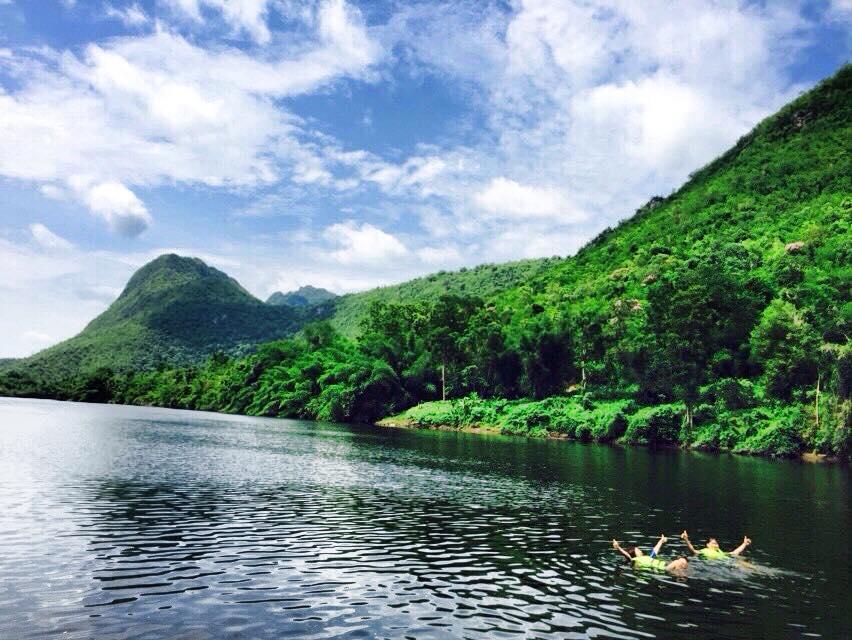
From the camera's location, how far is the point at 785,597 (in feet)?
81.3

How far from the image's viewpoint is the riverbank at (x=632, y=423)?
9100 cm

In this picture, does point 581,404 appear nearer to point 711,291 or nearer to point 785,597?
point 711,291

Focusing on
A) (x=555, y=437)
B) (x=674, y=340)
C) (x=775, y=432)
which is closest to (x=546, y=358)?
(x=555, y=437)

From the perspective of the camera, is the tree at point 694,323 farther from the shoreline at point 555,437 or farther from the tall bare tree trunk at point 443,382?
the tall bare tree trunk at point 443,382

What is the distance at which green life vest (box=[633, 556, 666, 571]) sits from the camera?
2825 cm

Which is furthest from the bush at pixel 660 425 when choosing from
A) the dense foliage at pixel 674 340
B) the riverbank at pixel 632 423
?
the dense foliage at pixel 674 340

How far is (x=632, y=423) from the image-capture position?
10556 cm

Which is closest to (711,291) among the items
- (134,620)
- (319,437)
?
(319,437)

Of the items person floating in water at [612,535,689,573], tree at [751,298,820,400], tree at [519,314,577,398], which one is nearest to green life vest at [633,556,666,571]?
person floating in water at [612,535,689,573]

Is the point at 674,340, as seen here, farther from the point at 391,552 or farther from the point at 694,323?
the point at 391,552

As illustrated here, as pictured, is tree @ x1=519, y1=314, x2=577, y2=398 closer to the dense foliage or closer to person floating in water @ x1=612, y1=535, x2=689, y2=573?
the dense foliage

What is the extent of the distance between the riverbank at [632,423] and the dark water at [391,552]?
32566mm

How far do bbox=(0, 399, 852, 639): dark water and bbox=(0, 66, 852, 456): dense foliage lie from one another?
38759 millimetres

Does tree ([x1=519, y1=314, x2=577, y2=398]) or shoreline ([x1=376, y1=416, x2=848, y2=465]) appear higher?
tree ([x1=519, y1=314, x2=577, y2=398])
